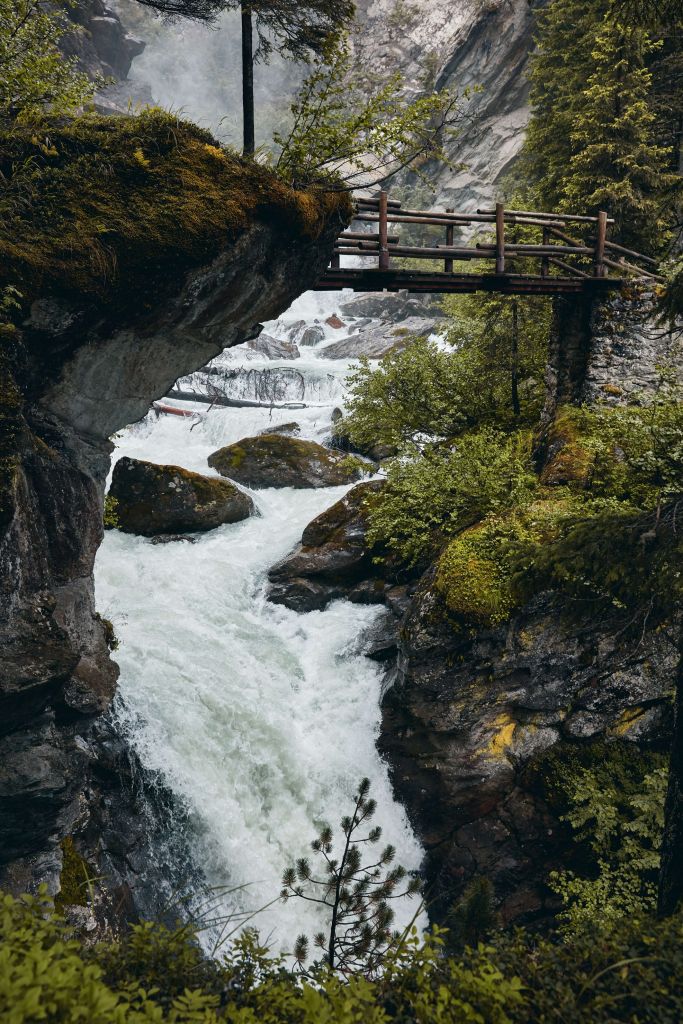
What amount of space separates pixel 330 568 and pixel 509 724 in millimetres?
5387

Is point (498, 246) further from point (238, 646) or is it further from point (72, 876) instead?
point (72, 876)

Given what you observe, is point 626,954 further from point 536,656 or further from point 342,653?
point 342,653

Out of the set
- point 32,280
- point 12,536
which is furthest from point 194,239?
point 12,536

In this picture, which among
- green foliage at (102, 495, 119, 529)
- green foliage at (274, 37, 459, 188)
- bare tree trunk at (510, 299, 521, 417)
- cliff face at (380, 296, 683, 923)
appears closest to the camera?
green foliage at (274, 37, 459, 188)

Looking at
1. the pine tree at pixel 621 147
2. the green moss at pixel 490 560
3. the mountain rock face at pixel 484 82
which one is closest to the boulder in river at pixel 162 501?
the green moss at pixel 490 560

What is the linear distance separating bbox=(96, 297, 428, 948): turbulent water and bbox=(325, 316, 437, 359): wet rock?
2246 centimetres

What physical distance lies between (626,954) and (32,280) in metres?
6.90

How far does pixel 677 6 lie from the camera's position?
557cm

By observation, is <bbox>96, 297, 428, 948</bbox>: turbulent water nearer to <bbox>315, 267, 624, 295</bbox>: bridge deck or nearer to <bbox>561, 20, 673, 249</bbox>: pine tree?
<bbox>315, 267, 624, 295</bbox>: bridge deck

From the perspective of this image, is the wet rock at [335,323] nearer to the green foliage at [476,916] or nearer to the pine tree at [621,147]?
the pine tree at [621,147]

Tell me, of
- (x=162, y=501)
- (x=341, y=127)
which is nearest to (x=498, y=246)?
(x=341, y=127)

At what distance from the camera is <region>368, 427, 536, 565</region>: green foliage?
10891mm

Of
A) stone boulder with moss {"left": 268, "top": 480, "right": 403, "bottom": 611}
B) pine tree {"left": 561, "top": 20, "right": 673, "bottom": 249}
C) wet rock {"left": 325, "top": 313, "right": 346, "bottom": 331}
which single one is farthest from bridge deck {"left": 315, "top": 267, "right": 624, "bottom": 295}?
wet rock {"left": 325, "top": 313, "right": 346, "bottom": 331}

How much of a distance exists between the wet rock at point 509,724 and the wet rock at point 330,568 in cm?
345
